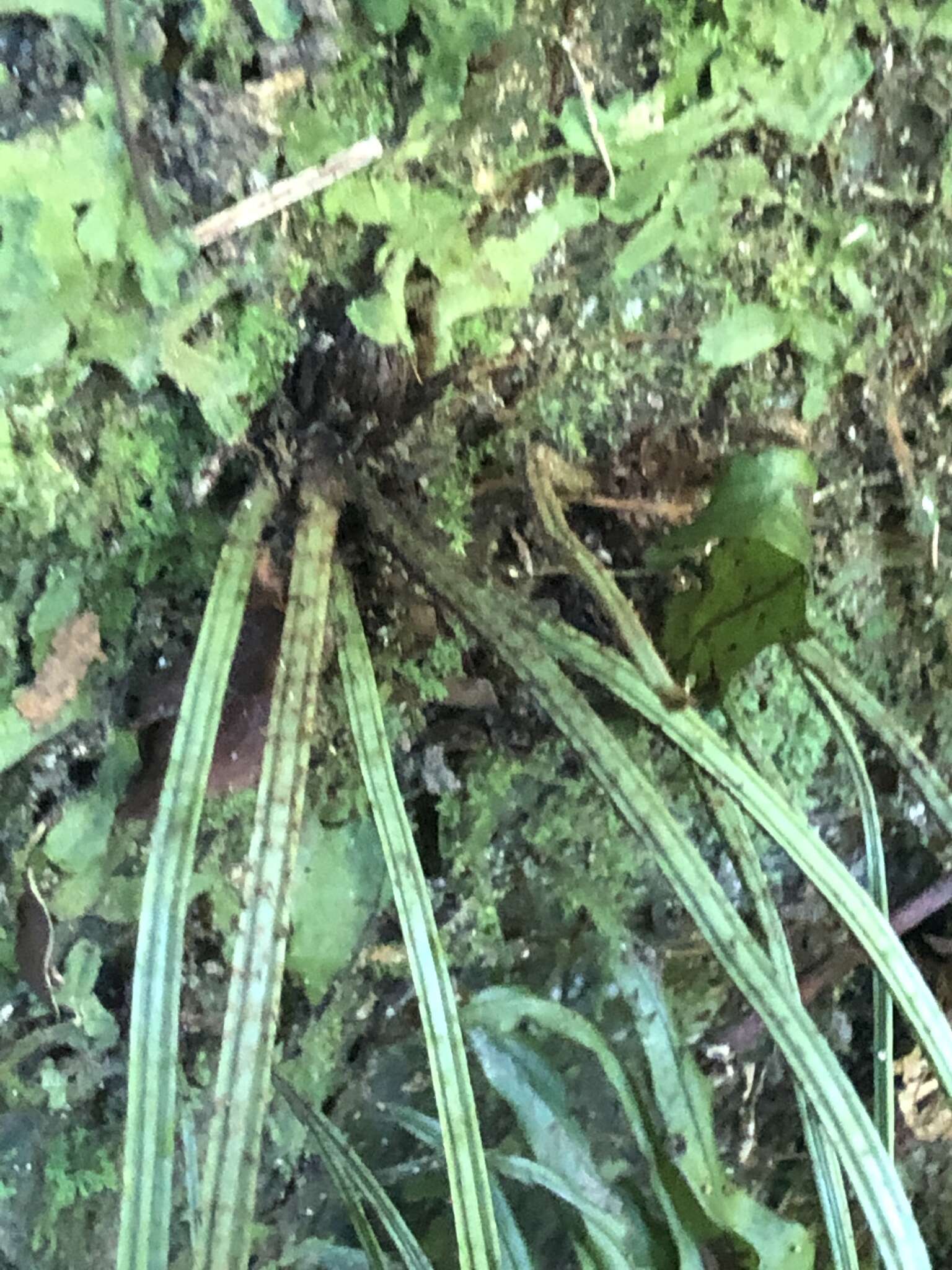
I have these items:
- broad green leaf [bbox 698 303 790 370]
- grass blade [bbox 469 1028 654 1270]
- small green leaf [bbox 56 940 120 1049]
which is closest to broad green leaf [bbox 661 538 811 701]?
broad green leaf [bbox 698 303 790 370]

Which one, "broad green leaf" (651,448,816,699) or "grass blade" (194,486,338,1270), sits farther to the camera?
"broad green leaf" (651,448,816,699)

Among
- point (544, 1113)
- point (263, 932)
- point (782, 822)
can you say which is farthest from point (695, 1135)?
point (263, 932)

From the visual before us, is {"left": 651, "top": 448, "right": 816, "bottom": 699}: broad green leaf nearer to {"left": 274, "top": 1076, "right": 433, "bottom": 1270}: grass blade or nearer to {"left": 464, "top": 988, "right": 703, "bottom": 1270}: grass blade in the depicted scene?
{"left": 464, "top": 988, "right": 703, "bottom": 1270}: grass blade

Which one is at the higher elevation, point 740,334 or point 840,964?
point 740,334

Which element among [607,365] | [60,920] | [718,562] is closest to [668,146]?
[607,365]

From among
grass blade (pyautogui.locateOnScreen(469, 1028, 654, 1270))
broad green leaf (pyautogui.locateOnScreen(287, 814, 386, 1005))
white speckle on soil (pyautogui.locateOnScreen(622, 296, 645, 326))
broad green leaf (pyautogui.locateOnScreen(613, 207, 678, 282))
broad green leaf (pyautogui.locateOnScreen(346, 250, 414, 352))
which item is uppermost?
broad green leaf (pyautogui.locateOnScreen(613, 207, 678, 282))

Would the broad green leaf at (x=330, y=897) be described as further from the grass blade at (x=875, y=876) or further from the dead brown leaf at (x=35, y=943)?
the grass blade at (x=875, y=876)

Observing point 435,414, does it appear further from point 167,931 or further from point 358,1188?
point 358,1188
